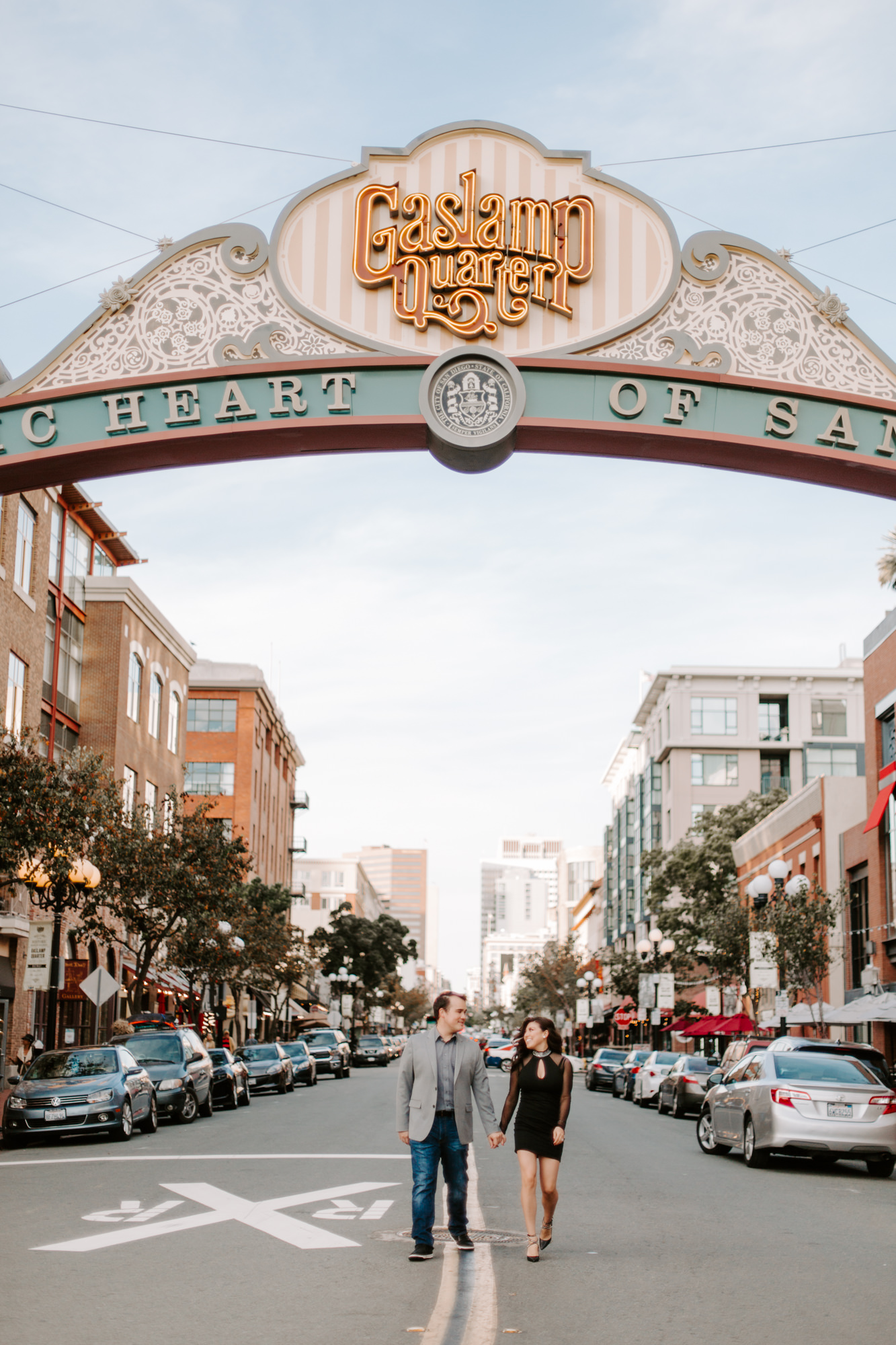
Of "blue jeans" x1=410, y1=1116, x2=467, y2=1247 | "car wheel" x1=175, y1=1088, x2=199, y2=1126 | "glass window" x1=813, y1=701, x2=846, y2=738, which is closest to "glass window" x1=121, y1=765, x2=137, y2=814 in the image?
"car wheel" x1=175, y1=1088, x2=199, y2=1126

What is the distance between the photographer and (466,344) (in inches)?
430

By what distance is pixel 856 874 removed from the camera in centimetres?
4194

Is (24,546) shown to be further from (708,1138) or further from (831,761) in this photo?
(831,761)

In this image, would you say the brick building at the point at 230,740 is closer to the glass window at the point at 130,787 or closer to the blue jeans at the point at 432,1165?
the glass window at the point at 130,787

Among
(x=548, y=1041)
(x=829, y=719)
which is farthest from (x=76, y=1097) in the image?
(x=829, y=719)

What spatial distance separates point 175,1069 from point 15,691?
50.1ft

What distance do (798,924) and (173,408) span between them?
27691mm

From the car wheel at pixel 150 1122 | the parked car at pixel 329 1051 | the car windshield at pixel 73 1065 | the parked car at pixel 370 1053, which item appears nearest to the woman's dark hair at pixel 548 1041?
the car windshield at pixel 73 1065

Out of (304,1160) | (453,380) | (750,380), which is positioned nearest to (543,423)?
(453,380)

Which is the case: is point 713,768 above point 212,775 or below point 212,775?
above

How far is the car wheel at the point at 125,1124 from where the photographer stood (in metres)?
20.9

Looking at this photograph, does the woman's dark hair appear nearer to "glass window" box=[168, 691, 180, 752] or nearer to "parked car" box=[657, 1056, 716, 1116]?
"parked car" box=[657, 1056, 716, 1116]

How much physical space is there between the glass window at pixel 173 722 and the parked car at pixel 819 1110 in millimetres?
42014

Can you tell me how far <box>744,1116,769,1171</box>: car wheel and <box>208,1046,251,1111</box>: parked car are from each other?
13968 millimetres
